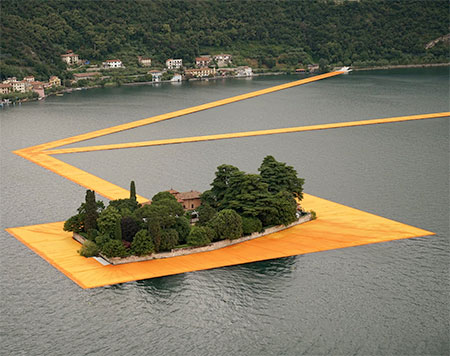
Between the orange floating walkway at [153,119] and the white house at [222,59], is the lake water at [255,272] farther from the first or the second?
the white house at [222,59]

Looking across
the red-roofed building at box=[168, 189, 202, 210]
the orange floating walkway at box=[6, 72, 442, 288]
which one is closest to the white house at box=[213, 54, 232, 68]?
the orange floating walkway at box=[6, 72, 442, 288]

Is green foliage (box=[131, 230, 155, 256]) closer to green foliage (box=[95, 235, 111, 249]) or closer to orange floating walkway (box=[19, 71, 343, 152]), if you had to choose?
green foliage (box=[95, 235, 111, 249])

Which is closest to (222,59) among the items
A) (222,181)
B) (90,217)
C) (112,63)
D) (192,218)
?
(112,63)

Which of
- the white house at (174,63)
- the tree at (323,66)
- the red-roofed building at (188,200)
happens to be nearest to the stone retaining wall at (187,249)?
the red-roofed building at (188,200)

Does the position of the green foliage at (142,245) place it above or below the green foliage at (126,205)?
below

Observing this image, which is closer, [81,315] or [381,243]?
[81,315]

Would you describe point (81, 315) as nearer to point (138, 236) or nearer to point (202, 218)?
point (138, 236)

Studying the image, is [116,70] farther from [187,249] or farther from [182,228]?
[187,249]

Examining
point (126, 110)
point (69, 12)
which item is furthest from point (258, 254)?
point (69, 12)
